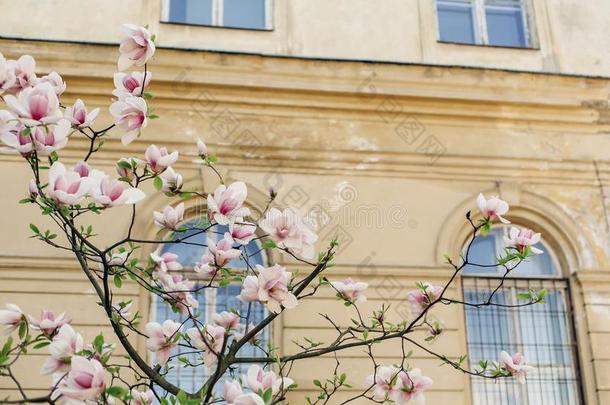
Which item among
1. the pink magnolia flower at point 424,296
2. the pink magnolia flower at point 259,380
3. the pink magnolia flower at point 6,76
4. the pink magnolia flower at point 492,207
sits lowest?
the pink magnolia flower at point 259,380

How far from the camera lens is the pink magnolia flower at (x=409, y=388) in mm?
4441

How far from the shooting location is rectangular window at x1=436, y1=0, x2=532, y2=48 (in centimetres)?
884

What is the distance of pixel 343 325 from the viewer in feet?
24.1

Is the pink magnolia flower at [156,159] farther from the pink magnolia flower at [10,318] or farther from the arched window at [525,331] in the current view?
the arched window at [525,331]

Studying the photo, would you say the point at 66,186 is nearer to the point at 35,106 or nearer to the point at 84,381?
the point at 35,106

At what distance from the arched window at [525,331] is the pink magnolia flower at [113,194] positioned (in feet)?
15.9

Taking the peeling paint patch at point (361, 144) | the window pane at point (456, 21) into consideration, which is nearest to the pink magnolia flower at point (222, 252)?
the peeling paint patch at point (361, 144)

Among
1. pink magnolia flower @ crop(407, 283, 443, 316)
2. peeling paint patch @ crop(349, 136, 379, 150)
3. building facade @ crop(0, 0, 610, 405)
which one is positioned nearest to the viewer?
pink magnolia flower @ crop(407, 283, 443, 316)

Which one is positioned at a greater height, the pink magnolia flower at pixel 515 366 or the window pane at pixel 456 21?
the window pane at pixel 456 21

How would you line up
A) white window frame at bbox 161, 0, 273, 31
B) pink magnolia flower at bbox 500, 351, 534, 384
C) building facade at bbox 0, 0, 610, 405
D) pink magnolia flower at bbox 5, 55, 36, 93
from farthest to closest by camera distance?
white window frame at bbox 161, 0, 273, 31, building facade at bbox 0, 0, 610, 405, pink magnolia flower at bbox 500, 351, 534, 384, pink magnolia flower at bbox 5, 55, 36, 93

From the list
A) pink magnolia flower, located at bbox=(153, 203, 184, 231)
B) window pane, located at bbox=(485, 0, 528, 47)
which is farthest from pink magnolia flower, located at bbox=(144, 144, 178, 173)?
→ window pane, located at bbox=(485, 0, 528, 47)

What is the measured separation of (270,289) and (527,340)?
14.9 ft

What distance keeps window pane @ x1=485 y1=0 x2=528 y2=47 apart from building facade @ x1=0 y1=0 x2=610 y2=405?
304mm

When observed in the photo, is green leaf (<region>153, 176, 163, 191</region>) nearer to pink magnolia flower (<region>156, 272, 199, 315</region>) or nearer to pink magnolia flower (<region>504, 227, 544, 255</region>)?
pink magnolia flower (<region>156, 272, 199, 315</region>)
